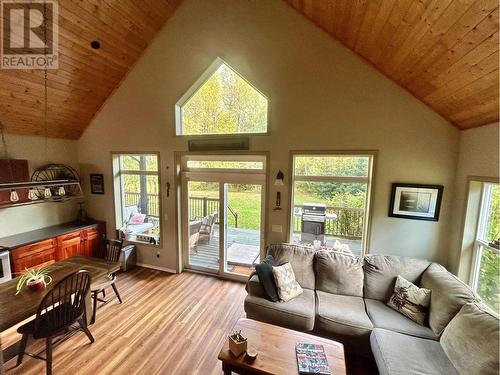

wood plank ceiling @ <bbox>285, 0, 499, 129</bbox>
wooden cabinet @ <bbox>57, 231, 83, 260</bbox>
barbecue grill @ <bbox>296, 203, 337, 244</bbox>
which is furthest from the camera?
wooden cabinet @ <bbox>57, 231, 83, 260</bbox>

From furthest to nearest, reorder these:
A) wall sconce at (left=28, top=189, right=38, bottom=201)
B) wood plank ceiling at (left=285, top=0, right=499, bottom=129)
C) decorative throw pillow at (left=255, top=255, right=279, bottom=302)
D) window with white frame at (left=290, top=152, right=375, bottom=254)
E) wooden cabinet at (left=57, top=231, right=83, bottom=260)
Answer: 1. wooden cabinet at (left=57, top=231, right=83, bottom=260)
2. window with white frame at (left=290, top=152, right=375, bottom=254)
3. wall sconce at (left=28, top=189, right=38, bottom=201)
4. decorative throw pillow at (left=255, top=255, right=279, bottom=302)
5. wood plank ceiling at (left=285, top=0, right=499, bottom=129)

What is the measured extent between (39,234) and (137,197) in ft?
5.48

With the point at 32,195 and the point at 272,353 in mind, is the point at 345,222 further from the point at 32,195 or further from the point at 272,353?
the point at 32,195

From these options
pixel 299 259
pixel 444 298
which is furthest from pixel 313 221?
pixel 444 298

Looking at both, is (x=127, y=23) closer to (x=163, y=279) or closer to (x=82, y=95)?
(x=82, y=95)

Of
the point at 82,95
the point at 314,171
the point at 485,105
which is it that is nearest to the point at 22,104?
the point at 82,95

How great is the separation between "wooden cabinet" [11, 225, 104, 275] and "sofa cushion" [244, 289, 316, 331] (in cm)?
359

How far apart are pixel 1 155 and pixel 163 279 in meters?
3.45

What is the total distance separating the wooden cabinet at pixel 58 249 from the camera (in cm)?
352

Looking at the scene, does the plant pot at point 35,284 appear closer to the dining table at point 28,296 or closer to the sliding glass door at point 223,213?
the dining table at point 28,296

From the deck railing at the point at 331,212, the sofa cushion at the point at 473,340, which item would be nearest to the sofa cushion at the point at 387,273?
the deck railing at the point at 331,212

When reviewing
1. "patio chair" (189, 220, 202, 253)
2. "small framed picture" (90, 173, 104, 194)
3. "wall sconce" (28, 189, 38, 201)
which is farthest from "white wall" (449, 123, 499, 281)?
"small framed picture" (90, 173, 104, 194)

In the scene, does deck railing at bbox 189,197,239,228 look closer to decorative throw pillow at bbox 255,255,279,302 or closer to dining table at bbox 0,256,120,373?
decorative throw pillow at bbox 255,255,279,302

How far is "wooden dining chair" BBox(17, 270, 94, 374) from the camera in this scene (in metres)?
2.21
